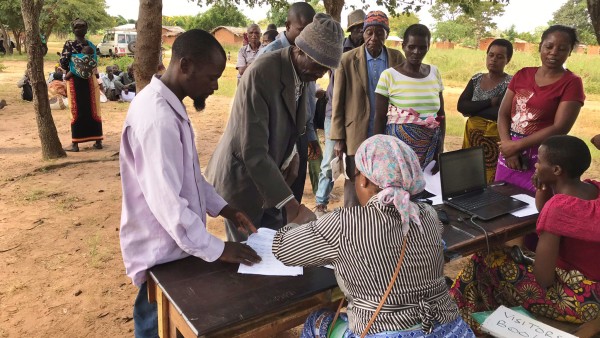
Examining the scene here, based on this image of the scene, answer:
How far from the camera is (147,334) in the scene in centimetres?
218

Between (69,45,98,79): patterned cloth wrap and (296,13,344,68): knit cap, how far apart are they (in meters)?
5.10

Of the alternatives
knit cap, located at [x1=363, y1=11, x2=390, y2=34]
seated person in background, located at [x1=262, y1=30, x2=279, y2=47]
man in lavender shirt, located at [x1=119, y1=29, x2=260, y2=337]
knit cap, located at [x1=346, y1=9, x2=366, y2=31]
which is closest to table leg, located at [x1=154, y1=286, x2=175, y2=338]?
man in lavender shirt, located at [x1=119, y1=29, x2=260, y2=337]

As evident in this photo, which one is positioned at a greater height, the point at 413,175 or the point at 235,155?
the point at 413,175

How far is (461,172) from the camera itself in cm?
285

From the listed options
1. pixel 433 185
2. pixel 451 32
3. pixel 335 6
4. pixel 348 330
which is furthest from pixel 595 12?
pixel 451 32

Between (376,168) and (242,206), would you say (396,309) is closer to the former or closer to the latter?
(376,168)

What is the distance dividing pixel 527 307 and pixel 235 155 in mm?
1626

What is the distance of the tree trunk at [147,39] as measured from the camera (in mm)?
3762

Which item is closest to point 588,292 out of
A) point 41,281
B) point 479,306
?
point 479,306

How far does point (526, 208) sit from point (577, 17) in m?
44.0

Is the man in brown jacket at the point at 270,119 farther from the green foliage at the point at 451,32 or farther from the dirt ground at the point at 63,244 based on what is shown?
the green foliage at the point at 451,32

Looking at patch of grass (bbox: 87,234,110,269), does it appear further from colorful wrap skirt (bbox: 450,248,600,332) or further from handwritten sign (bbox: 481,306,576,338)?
handwritten sign (bbox: 481,306,576,338)

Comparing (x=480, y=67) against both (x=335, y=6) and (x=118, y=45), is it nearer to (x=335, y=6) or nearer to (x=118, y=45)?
(x=335, y=6)

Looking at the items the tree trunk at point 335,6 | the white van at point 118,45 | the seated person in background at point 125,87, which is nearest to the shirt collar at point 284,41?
the tree trunk at point 335,6
